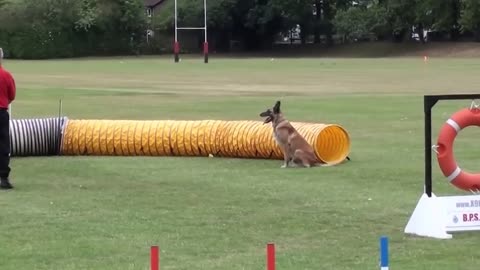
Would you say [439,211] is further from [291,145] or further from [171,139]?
[171,139]

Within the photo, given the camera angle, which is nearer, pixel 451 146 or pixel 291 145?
pixel 451 146

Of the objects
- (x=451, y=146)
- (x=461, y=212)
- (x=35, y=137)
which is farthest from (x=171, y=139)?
(x=461, y=212)

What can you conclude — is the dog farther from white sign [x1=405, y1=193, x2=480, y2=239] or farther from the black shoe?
white sign [x1=405, y1=193, x2=480, y2=239]

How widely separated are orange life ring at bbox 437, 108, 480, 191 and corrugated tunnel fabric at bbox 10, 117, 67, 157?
32.1 feet

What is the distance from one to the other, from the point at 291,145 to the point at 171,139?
118 inches

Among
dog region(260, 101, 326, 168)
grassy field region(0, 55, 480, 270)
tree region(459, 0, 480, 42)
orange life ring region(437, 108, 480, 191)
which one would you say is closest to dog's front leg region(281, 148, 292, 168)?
dog region(260, 101, 326, 168)

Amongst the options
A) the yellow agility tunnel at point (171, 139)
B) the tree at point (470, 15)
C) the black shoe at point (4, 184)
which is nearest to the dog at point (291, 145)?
the yellow agility tunnel at point (171, 139)

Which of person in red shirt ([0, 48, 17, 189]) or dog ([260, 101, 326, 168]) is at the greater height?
person in red shirt ([0, 48, 17, 189])

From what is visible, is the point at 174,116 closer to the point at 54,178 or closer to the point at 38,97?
the point at 38,97

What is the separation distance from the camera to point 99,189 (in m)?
14.5

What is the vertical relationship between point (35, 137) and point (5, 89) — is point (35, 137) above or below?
below

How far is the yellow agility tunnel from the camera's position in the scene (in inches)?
734

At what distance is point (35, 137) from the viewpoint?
62.5 feet

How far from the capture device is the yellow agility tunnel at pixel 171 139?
18641mm
